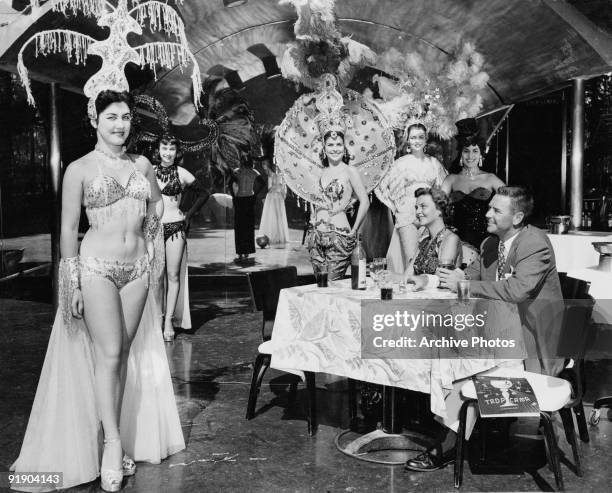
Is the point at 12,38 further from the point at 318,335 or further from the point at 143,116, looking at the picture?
the point at 318,335

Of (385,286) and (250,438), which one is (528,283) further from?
(250,438)

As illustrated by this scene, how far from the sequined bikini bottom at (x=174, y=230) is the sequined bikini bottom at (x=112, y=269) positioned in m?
2.97

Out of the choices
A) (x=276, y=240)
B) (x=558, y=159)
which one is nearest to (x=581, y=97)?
(x=558, y=159)

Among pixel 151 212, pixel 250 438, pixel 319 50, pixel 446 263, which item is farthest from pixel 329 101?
pixel 250 438

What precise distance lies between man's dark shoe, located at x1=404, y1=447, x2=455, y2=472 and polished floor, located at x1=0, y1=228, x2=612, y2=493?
0.12ft

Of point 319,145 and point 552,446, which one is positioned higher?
point 319,145

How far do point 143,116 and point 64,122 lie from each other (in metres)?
0.77

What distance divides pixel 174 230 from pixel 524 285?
3668 mm

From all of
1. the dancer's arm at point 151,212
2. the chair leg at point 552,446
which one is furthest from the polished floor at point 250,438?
the dancer's arm at point 151,212

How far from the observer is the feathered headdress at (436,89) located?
6.68 metres

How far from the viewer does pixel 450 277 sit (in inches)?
131

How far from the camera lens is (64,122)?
6.85 metres

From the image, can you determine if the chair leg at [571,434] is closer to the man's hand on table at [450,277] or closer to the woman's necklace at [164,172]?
the man's hand on table at [450,277]

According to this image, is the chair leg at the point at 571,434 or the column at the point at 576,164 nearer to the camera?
the chair leg at the point at 571,434
